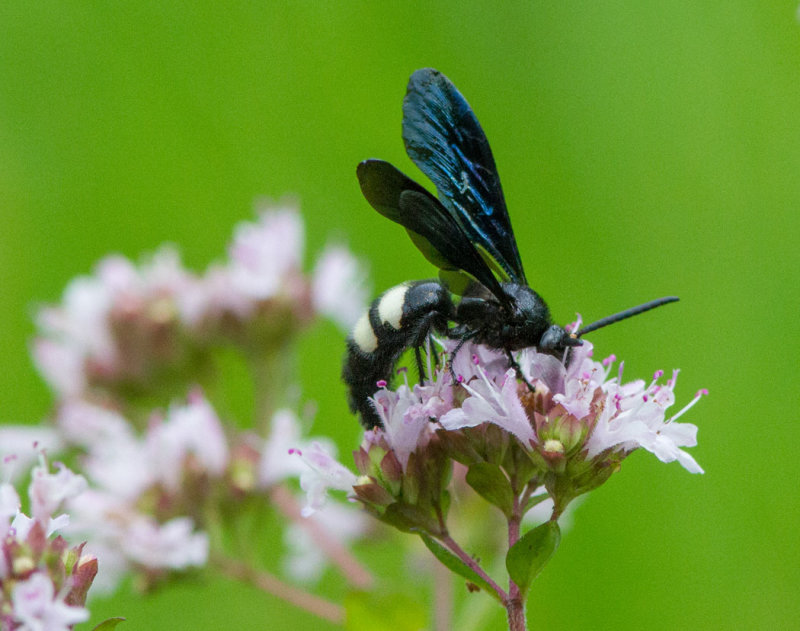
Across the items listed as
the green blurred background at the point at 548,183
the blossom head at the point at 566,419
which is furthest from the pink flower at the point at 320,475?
the green blurred background at the point at 548,183

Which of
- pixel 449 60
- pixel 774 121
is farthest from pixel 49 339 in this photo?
pixel 774 121

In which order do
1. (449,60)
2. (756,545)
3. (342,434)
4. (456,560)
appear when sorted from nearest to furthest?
1. (456,560)
2. (756,545)
3. (342,434)
4. (449,60)

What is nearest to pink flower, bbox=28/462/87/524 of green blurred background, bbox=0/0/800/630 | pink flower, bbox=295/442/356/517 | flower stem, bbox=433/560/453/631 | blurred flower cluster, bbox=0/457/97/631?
blurred flower cluster, bbox=0/457/97/631

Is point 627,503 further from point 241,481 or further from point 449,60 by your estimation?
point 449,60

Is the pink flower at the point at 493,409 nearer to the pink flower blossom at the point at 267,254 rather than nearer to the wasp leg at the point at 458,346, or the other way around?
the wasp leg at the point at 458,346

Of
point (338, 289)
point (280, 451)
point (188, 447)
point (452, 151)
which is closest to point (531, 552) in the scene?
point (452, 151)

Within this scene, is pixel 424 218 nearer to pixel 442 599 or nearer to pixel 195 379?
pixel 442 599

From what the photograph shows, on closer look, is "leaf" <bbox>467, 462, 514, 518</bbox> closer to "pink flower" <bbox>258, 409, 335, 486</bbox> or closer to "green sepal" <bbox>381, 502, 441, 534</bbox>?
"green sepal" <bbox>381, 502, 441, 534</bbox>
